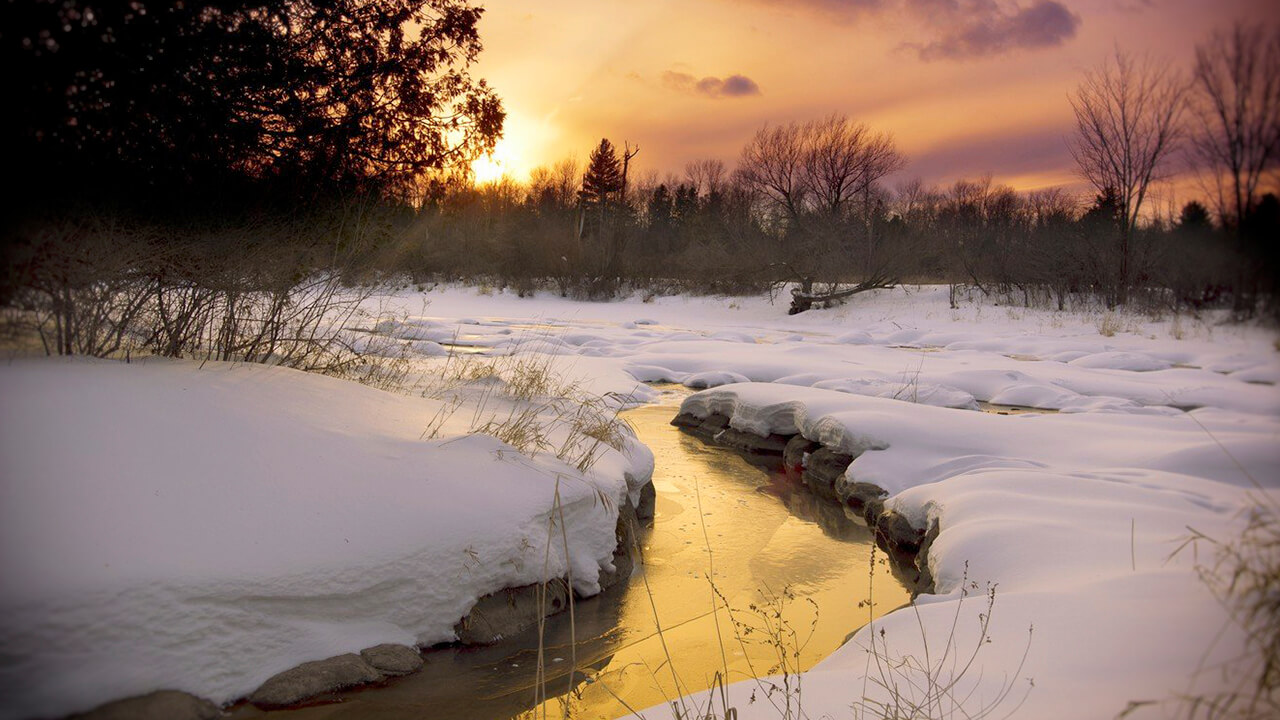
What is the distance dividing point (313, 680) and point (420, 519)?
35.4 inches

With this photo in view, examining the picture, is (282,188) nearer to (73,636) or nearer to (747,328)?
(73,636)

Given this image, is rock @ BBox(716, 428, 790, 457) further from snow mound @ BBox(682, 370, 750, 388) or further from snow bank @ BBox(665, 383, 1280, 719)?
snow mound @ BBox(682, 370, 750, 388)

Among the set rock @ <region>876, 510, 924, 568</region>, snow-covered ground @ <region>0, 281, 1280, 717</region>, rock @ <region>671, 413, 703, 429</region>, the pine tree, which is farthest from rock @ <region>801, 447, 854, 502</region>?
the pine tree

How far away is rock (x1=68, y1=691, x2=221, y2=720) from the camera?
2.48m

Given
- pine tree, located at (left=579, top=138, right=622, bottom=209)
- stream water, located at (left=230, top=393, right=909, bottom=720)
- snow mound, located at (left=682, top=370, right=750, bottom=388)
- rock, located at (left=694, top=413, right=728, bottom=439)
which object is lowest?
stream water, located at (left=230, top=393, right=909, bottom=720)

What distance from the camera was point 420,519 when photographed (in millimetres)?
3773

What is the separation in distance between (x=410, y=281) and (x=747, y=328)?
39.6ft

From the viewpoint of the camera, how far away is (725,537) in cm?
552

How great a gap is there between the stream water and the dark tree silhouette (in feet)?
6.57

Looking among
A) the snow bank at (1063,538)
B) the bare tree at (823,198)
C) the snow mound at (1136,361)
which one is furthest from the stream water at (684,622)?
the bare tree at (823,198)

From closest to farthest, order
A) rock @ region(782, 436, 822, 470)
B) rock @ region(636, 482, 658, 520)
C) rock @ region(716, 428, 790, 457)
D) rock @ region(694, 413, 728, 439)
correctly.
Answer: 1. rock @ region(636, 482, 658, 520)
2. rock @ region(782, 436, 822, 470)
3. rock @ region(716, 428, 790, 457)
4. rock @ region(694, 413, 728, 439)

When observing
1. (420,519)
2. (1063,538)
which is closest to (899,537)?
(1063,538)

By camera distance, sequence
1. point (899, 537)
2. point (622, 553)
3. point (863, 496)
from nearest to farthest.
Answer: point (622, 553) < point (899, 537) < point (863, 496)

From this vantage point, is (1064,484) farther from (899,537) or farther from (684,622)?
(684,622)
